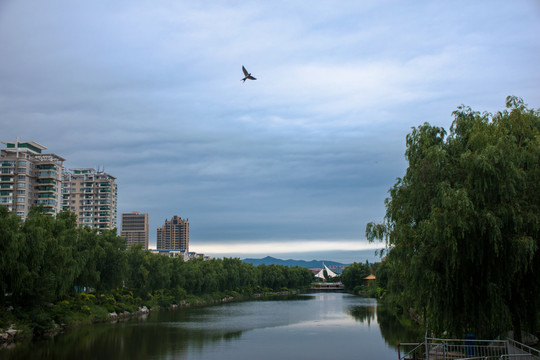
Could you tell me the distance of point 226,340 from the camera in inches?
1049

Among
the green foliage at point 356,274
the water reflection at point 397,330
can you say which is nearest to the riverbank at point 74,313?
the water reflection at point 397,330

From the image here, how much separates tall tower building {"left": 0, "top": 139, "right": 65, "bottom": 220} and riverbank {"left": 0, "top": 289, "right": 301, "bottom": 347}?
27837 mm

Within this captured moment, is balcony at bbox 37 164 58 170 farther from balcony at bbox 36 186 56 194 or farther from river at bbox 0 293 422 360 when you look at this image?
river at bbox 0 293 422 360

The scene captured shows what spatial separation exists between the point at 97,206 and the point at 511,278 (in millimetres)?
88196

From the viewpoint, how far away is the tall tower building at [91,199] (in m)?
91.2

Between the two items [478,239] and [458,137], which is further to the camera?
[458,137]

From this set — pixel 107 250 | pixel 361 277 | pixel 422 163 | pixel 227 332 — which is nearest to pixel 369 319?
pixel 227 332

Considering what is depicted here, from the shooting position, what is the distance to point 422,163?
551 inches

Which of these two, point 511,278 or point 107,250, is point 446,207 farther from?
point 107,250

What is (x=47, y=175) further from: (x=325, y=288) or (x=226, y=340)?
(x=325, y=288)

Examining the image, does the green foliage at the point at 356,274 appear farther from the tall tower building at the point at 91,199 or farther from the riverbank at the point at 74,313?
the riverbank at the point at 74,313

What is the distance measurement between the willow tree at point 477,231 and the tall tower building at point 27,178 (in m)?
63.1

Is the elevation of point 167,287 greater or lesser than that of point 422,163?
lesser

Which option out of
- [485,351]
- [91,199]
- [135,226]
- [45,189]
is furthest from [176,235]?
[485,351]
